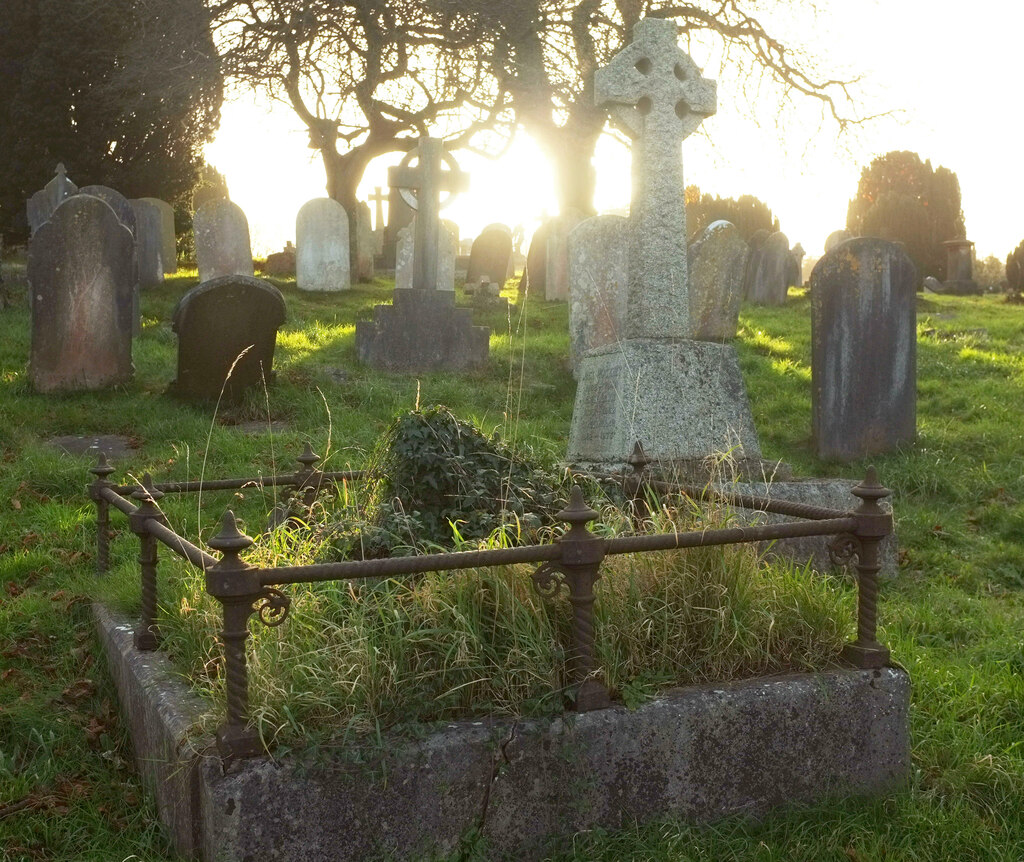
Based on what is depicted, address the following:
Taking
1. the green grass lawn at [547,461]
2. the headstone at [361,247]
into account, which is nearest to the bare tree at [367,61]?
the headstone at [361,247]

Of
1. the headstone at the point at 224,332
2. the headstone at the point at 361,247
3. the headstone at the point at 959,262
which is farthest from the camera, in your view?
the headstone at the point at 959,262

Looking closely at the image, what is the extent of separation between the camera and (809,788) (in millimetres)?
3756

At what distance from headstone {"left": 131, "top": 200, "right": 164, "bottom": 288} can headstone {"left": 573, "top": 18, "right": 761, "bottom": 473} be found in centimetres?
1400

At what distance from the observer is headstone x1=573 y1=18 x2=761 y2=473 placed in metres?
6.89

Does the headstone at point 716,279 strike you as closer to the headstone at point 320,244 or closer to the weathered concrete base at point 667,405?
the weathered concrete base at point 667,405

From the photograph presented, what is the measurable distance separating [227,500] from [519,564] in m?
4.00

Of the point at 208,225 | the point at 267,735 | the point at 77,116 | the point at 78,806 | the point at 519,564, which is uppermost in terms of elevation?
the point at 77,116

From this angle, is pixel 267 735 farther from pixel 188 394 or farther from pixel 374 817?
pixel 188 394

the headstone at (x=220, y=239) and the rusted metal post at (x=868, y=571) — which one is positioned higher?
the headstone at (x=220, y=239)

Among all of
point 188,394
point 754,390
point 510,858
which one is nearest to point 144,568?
point 510,858

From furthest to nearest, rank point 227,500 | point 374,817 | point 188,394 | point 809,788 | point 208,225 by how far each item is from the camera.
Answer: point 208,225, point 188,394, point 227,500, point 809,788, point 374,817

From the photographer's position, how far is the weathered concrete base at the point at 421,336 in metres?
12.6

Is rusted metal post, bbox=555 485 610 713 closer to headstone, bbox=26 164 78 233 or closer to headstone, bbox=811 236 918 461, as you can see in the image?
headstone, bbox=811 236 918 461

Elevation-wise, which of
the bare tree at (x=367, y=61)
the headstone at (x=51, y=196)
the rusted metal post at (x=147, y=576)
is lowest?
the rusted metal post at (x=147, y=576)
